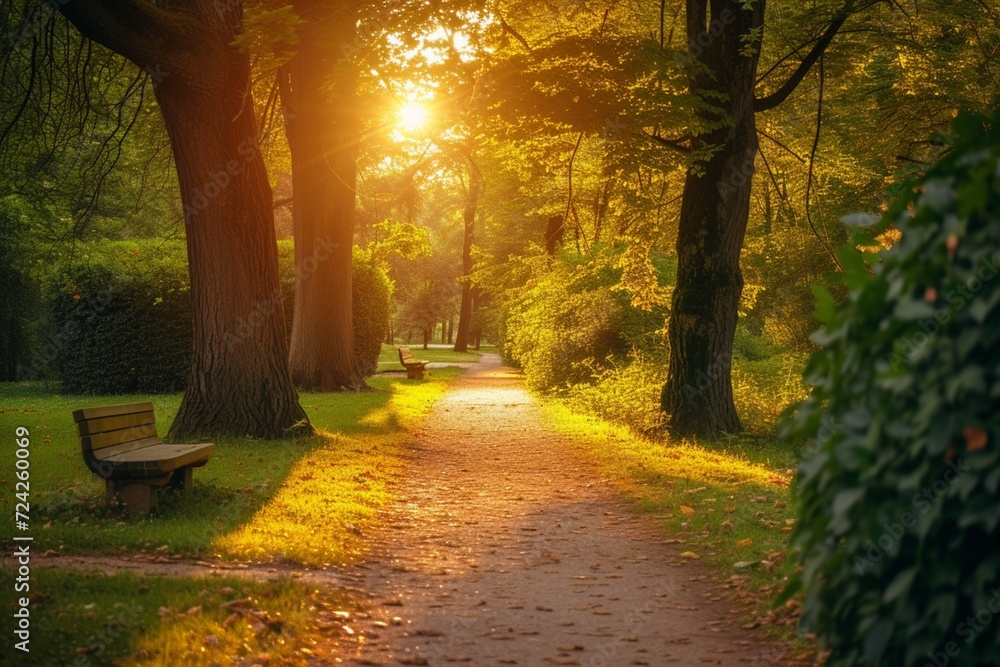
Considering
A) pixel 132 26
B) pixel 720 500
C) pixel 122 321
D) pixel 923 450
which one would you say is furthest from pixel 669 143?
pixel 122 321

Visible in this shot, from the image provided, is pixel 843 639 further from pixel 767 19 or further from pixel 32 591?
pixel 767 19

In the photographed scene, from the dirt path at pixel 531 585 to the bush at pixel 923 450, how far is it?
2508mm

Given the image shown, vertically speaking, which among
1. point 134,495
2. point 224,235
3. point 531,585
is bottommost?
point 531,585

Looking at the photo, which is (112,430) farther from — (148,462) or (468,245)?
(468,245)

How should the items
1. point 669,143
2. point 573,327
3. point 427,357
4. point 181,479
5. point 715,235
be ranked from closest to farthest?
1. point 181,479
2. point 669,143
3. point 715,235
4. point 573,327
5. point 427,357

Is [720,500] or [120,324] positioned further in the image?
[120,324]

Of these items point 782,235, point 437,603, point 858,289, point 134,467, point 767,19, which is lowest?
point 437,603

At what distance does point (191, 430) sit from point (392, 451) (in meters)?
2.93

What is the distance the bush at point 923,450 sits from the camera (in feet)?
8.05

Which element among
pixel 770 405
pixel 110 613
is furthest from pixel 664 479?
pixel 110 613

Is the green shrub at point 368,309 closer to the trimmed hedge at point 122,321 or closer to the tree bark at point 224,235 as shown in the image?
the trimmed hedge at point 122,321

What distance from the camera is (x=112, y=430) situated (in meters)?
7.88

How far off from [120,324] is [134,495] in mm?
14237

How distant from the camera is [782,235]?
26.3 metres
